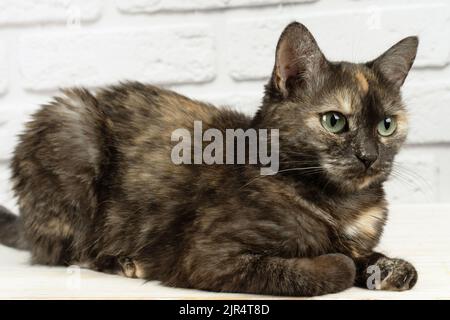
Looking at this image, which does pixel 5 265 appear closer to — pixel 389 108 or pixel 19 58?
pixel 19 58

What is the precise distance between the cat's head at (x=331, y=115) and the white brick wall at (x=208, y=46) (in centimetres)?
56

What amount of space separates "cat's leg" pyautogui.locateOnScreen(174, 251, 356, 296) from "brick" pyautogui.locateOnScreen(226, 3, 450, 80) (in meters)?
0.79

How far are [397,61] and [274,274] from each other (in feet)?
1.71

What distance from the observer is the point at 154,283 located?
4.58 feet

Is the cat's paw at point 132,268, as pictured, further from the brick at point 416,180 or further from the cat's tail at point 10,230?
the brick at point 416,180

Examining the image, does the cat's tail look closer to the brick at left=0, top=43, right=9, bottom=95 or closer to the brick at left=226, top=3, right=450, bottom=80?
the brick at left=0, top=43, right=9, bottom=95

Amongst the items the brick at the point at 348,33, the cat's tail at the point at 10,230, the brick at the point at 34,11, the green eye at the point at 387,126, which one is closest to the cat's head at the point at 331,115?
the green eye at the point at 387,126

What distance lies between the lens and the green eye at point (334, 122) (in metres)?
1.33

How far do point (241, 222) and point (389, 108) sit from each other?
1.18ft

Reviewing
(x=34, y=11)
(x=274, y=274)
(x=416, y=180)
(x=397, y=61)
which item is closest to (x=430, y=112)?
(x=416, y=180)

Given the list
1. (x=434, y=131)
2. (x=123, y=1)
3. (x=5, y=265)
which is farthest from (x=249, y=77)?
(x=5, y=265)

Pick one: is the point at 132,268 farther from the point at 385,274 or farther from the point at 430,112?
the point at 430,112

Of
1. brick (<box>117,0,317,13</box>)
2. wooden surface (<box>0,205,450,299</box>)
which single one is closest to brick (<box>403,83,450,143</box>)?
wooden surface (<box>0,205,450,299</box>)

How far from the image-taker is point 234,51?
6.45 ft
